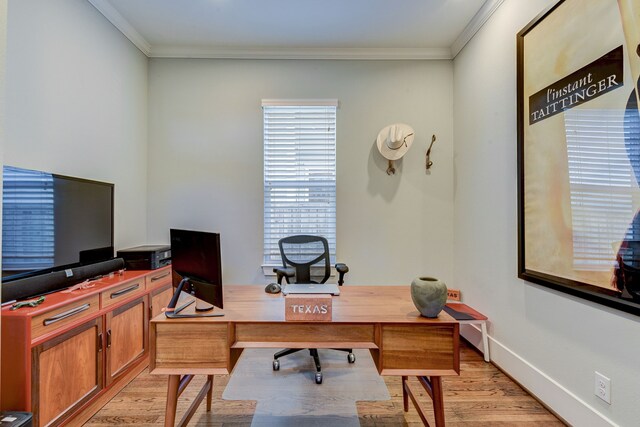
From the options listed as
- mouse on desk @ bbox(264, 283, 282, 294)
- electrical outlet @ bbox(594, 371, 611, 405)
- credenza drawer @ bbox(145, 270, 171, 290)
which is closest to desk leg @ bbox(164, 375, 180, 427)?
mouse on desk @ bbox(264, 283, 282, 294)

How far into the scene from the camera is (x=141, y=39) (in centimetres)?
300

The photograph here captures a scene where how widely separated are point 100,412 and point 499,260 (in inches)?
120

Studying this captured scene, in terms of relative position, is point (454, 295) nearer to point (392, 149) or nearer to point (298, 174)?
point (392, 149)

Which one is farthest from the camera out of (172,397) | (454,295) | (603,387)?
(454,295)

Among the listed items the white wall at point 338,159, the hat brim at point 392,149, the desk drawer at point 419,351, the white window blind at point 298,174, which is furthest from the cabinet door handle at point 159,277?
the hat brim at point 392,149

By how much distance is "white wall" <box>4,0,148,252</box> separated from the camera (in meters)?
1.83

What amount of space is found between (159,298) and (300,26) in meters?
2.77

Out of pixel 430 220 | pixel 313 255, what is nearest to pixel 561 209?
pixel 430 220

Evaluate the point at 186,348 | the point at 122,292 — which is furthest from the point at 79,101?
the point at 186,348

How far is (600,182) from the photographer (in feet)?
5.16

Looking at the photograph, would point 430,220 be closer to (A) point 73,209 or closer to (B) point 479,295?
(B) point 479,295

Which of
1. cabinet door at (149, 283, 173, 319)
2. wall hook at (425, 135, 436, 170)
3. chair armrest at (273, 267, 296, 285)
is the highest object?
wall hook at (425, 135, 436, 170)

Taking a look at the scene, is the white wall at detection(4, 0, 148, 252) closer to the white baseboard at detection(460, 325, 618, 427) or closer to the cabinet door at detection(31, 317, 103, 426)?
the cabinet door at detection(31, 317, 103, 426)

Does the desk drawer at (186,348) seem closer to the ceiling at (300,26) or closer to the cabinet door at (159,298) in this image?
the cabinet door at (159,298)
